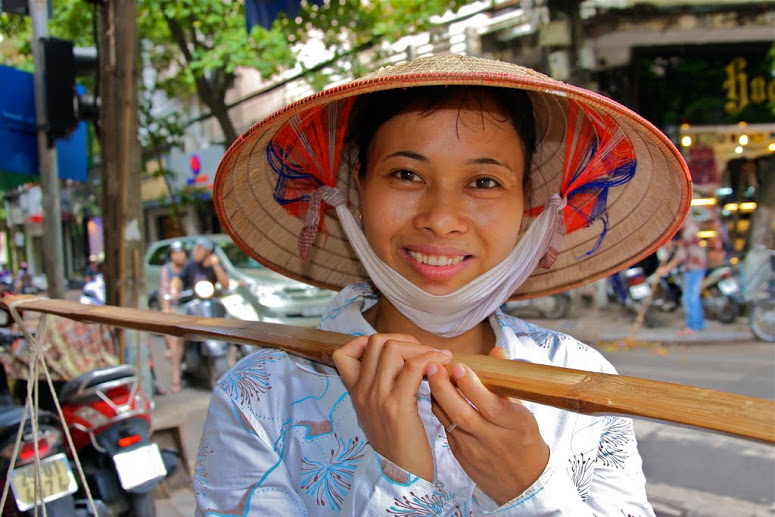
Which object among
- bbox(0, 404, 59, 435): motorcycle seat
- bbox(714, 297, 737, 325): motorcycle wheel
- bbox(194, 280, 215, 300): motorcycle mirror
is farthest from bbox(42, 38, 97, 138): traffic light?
bbox(714, 297, 737, 325): motorcycle wheel

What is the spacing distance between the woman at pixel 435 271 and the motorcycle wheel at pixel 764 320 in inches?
251

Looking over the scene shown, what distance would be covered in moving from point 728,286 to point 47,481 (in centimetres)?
758

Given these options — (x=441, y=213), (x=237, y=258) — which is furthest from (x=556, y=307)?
(x=441, y=213)

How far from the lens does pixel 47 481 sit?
8.15 feet

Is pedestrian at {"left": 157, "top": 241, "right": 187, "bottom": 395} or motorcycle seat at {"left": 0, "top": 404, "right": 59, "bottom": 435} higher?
motorcycle seat at {"left": 0, "top": 404, "right": 59, "bottom": 435}

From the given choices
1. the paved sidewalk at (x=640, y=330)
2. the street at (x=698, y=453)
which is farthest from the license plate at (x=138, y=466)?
the paved sidewalk at (x=640, y=330)

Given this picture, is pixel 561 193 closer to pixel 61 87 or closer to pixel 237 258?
pixel 61 87

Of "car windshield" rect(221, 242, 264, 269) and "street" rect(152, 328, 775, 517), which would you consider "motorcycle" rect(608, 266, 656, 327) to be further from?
"car windshield" rect(221, 242, 264, 269)

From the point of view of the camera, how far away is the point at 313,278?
5.55 ft

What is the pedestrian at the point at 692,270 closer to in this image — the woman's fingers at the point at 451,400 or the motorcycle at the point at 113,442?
the motorcycle at the point at 113,442

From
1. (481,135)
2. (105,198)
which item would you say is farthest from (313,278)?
(105,198)

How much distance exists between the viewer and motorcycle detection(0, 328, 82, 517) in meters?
2.46

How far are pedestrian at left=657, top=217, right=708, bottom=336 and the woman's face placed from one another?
7.02 metres

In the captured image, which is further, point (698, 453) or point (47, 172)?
point (47, 172)
